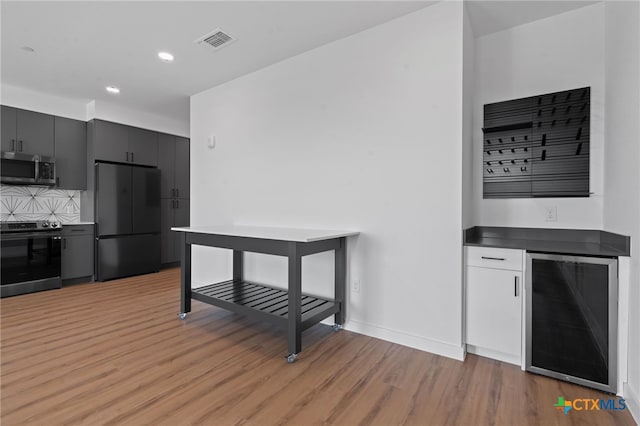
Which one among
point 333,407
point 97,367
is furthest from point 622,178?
point 97,367

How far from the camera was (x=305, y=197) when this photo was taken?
303 centimetres

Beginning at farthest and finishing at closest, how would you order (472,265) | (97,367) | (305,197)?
(305,197) → (472,265) → (97,367)

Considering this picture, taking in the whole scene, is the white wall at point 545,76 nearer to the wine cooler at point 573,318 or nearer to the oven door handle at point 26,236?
the wine cooler at point 573,318

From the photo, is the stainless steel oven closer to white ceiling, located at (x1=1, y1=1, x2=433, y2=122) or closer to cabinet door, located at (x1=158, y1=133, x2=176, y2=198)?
cabinet door, located at (x1=158, y1=133, x2=176, y2=198)

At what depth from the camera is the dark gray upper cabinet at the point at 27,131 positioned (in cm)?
388

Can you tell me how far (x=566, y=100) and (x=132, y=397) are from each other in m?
3.52

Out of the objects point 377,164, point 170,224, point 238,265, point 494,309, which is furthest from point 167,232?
point 494,309

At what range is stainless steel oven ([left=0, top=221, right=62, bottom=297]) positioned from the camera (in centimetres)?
369

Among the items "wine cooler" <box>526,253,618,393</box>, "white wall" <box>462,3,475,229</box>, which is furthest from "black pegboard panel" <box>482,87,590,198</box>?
"wine cooler" <box>526,253,618,393</box>

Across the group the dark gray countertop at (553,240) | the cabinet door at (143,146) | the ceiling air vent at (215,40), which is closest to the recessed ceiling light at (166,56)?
the ceiling air vent at (215,40)

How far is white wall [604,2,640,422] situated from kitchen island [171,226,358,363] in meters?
Answer: 1.70

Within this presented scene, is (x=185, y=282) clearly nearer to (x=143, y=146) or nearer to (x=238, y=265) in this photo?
(x=238, y=265)

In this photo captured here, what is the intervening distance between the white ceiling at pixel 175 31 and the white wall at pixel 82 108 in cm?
26

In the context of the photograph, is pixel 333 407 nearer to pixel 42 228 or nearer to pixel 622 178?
pixel 622 178
